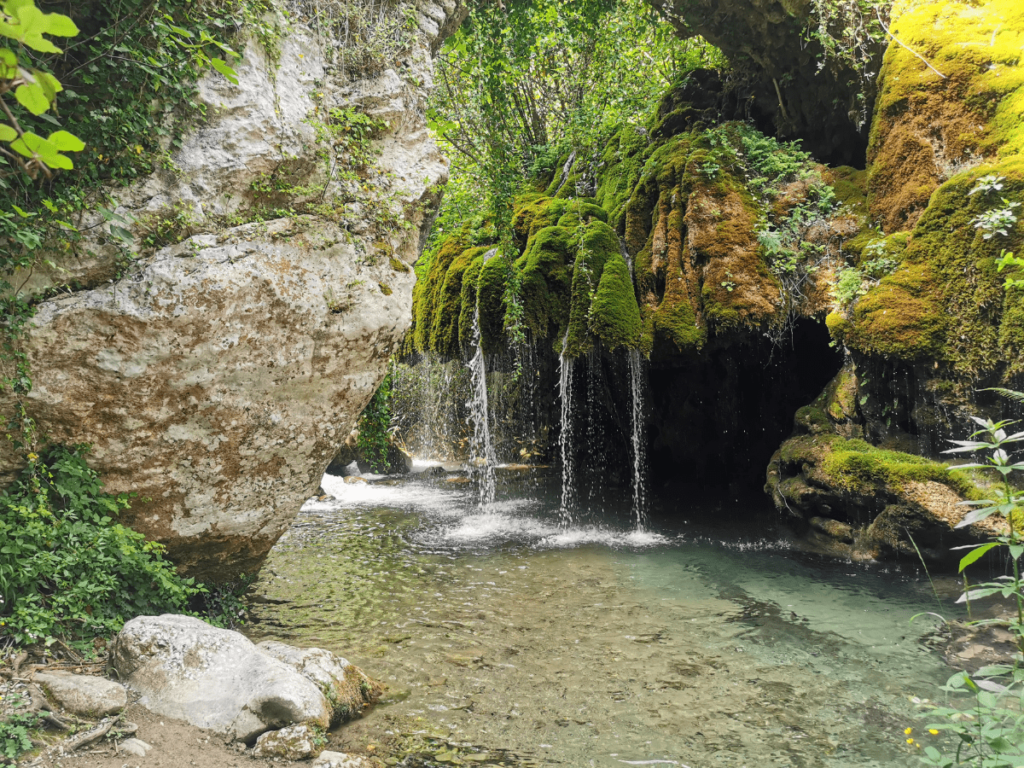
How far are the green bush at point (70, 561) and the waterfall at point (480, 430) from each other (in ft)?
19.0

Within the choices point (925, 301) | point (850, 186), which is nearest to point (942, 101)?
point (850, 186)

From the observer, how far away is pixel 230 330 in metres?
4.37

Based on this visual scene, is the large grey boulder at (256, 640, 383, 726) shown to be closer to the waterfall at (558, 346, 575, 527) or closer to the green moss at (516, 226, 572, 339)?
the waterfall at (558, 346, 575, 527)

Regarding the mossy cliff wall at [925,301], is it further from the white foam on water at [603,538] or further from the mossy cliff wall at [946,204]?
the white foam on water at [603,538]

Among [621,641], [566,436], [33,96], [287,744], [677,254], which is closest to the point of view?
[33,96]

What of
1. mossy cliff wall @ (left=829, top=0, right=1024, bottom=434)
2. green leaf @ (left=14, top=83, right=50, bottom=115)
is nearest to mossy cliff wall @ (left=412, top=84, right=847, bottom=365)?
mossy cliff wall @ (left=829, top=0, right=1024, bottom=434)

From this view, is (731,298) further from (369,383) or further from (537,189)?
(537,189)

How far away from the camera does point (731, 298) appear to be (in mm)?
7695

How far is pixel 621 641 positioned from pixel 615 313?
455 cm

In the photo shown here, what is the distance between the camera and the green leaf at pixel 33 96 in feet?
3.28

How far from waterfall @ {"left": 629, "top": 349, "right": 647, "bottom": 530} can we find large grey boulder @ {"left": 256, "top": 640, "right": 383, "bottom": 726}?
18.4ft

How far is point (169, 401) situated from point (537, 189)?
31.6 feet

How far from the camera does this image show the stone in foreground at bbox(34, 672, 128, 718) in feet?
10.0

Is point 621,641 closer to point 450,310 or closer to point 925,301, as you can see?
point 925,301
